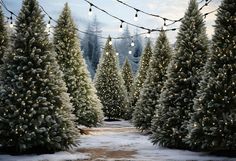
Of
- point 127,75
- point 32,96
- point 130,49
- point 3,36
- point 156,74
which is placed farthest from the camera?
point 130,49

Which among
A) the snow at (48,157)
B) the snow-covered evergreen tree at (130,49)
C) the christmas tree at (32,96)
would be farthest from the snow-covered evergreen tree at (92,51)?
the snow at (48,157)

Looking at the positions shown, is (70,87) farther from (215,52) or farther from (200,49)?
(215,52)

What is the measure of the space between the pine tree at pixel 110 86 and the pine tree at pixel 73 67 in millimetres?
10400

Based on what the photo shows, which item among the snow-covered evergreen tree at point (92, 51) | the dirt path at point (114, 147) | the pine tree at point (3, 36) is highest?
the snow-covered evergreen tree at point (92, 51)

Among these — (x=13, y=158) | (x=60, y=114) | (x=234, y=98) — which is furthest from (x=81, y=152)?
(x=234, y=98)

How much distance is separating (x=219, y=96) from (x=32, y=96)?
6555mm

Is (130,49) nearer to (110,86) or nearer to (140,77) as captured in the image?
(110,86)

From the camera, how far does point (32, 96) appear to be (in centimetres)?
1459

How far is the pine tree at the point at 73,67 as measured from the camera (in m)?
22.6

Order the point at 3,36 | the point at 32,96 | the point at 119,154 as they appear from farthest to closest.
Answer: the point at 3,36, the point at 119,154, the point at 32,96

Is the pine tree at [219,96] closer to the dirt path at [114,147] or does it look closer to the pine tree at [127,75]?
the dirt path at [114,147]

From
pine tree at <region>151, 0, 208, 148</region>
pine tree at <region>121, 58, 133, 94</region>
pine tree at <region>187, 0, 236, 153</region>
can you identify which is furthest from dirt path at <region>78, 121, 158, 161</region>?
pine tree at <region>121, 58, 133, 94</region>

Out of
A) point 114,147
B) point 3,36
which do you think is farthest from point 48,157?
point 3,36

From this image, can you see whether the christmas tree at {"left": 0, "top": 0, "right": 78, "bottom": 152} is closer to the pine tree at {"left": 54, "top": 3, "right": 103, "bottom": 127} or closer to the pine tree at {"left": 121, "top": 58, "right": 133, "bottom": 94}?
the pine tree at {"left": 54, "top": 3, "right": 103, "bottom": 127}
